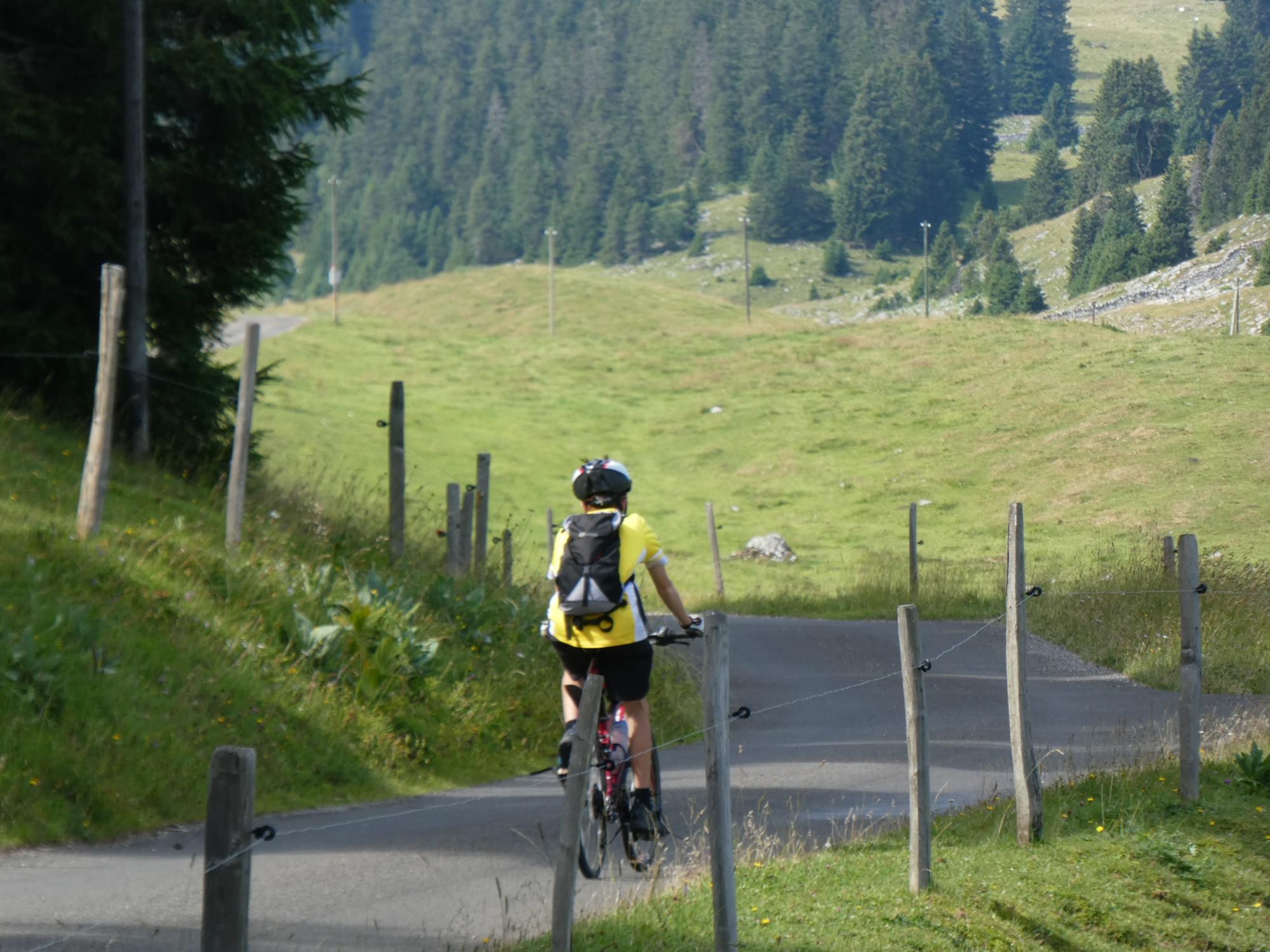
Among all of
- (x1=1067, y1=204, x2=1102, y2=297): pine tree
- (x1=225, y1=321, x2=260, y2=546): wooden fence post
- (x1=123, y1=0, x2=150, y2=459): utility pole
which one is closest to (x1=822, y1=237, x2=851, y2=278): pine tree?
(x1=1067, y1=204, x2=1102, y2=297): pine tree

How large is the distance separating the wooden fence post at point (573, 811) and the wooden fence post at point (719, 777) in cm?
69

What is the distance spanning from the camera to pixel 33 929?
21.6 ft

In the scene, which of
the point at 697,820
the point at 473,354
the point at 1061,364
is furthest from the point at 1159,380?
the point at 697,820

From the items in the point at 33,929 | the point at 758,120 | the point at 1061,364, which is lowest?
the point at 33,929

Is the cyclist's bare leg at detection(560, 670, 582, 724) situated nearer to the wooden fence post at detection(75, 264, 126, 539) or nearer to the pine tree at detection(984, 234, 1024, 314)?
the wooden fence post at detection(75, 264, 126, 539)

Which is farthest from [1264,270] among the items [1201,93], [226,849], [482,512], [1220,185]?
[1201,93]

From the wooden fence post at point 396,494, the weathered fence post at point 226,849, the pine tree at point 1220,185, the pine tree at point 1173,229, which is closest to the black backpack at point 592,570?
the weathered fence post at point 226,849

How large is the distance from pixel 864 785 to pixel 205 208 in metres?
11.6

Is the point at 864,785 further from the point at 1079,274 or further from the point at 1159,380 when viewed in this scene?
the point at 1079,274

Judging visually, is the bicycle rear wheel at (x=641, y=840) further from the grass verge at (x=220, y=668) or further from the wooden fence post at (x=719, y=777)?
the grass verge at (x=220, y=668)

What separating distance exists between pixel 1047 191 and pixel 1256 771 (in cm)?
15673

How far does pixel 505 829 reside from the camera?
31.0 ft

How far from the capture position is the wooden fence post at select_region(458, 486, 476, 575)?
16.9 m

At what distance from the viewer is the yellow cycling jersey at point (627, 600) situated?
7688mm
